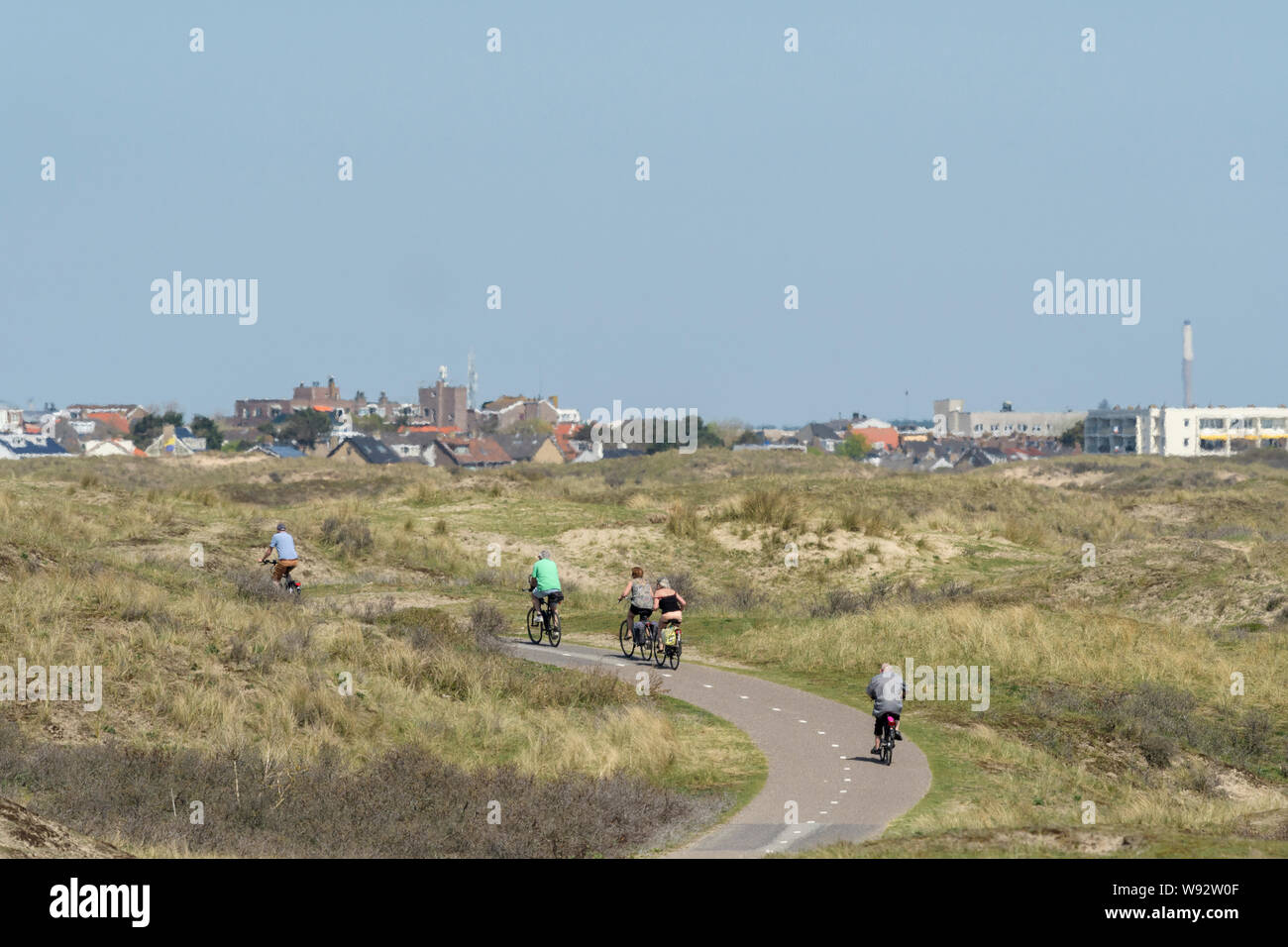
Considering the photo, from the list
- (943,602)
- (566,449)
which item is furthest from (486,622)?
(566,449)

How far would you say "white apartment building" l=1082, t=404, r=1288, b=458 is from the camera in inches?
6668

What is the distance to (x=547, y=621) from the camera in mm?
27859

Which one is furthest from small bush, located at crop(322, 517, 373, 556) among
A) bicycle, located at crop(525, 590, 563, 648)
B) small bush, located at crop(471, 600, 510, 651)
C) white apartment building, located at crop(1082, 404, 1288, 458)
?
white apartment building, located at crop(1082, 404, 1288, 458)

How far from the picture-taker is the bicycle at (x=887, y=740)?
1808 cm

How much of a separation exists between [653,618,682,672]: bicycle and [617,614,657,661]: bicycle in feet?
0.31

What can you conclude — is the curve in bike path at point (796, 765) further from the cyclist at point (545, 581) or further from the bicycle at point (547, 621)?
the cyclist at point (545, 581)

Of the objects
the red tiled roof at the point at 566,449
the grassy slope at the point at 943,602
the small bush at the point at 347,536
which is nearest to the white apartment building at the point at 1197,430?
the red tiled roof at the point at 566,449

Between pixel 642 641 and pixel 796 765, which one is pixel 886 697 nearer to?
pixel 796 765

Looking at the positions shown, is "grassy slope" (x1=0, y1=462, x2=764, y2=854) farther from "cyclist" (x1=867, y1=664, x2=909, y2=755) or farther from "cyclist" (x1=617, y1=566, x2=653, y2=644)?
"cyclist" (x1=617, y1=566, x2=653, y2=644)

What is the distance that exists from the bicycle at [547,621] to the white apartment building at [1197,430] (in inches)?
5996

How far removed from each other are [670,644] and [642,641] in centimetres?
58

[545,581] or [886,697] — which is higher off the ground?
[545,581]
